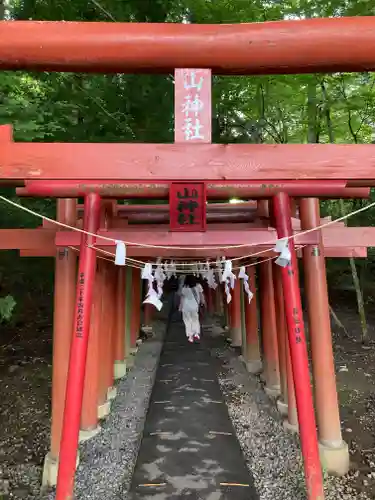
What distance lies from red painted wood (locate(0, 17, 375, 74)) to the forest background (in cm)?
282

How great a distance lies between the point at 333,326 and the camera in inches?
598

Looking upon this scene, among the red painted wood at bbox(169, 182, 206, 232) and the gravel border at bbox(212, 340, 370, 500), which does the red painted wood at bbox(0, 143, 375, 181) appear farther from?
the gravel border at bbox(212, 340, 370, 500)

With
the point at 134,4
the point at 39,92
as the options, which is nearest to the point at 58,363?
the point at 39,92

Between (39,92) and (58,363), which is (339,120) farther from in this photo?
(58,363)

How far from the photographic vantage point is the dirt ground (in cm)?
641

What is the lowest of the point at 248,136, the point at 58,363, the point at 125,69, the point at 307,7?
the point at 58,363

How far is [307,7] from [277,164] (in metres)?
7.59

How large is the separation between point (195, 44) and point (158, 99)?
25.1 ft

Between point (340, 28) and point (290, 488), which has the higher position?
point (340, 28)

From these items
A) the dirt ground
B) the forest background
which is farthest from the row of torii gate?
the forest background

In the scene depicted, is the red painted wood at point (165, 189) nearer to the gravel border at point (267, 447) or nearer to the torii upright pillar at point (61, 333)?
the torii upright pillar at point (61, 333)

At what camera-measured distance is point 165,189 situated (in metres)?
4.67

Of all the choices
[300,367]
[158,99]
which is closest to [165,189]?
[300,367]

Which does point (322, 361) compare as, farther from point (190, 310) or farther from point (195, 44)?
point (190, 310)
